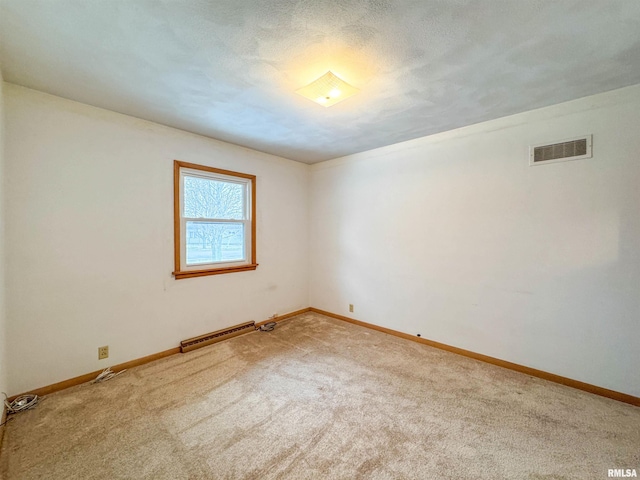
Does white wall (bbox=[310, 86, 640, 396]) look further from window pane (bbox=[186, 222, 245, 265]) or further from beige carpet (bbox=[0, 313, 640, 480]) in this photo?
window pane (bbox=[186, 222, 245, 265])

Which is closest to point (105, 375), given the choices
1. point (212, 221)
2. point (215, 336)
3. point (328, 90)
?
point (215, 336)

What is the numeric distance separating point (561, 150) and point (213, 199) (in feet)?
11.9

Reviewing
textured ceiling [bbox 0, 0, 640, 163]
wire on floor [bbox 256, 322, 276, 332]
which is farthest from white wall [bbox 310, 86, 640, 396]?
wire on floor [bbox 256, 322, 276, 332]

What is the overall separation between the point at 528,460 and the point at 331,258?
9.89ft

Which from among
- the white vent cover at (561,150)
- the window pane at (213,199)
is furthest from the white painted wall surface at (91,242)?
the white vent cover at (561,150)

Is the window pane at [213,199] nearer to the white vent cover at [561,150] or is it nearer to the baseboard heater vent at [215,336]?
the baseboard heater vent at [215,336]

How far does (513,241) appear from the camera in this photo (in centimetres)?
258

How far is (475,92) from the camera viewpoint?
212 cm

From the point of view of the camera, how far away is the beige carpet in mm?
1492

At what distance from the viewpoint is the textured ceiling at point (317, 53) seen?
133cm

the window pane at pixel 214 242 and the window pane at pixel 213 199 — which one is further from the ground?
the window pane at pixel 213 199

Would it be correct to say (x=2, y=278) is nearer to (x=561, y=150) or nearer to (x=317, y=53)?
(x=317, y=53)

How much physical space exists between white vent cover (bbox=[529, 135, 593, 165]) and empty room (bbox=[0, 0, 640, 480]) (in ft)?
0.05

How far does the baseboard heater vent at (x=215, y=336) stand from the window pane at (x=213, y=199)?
1.43m
